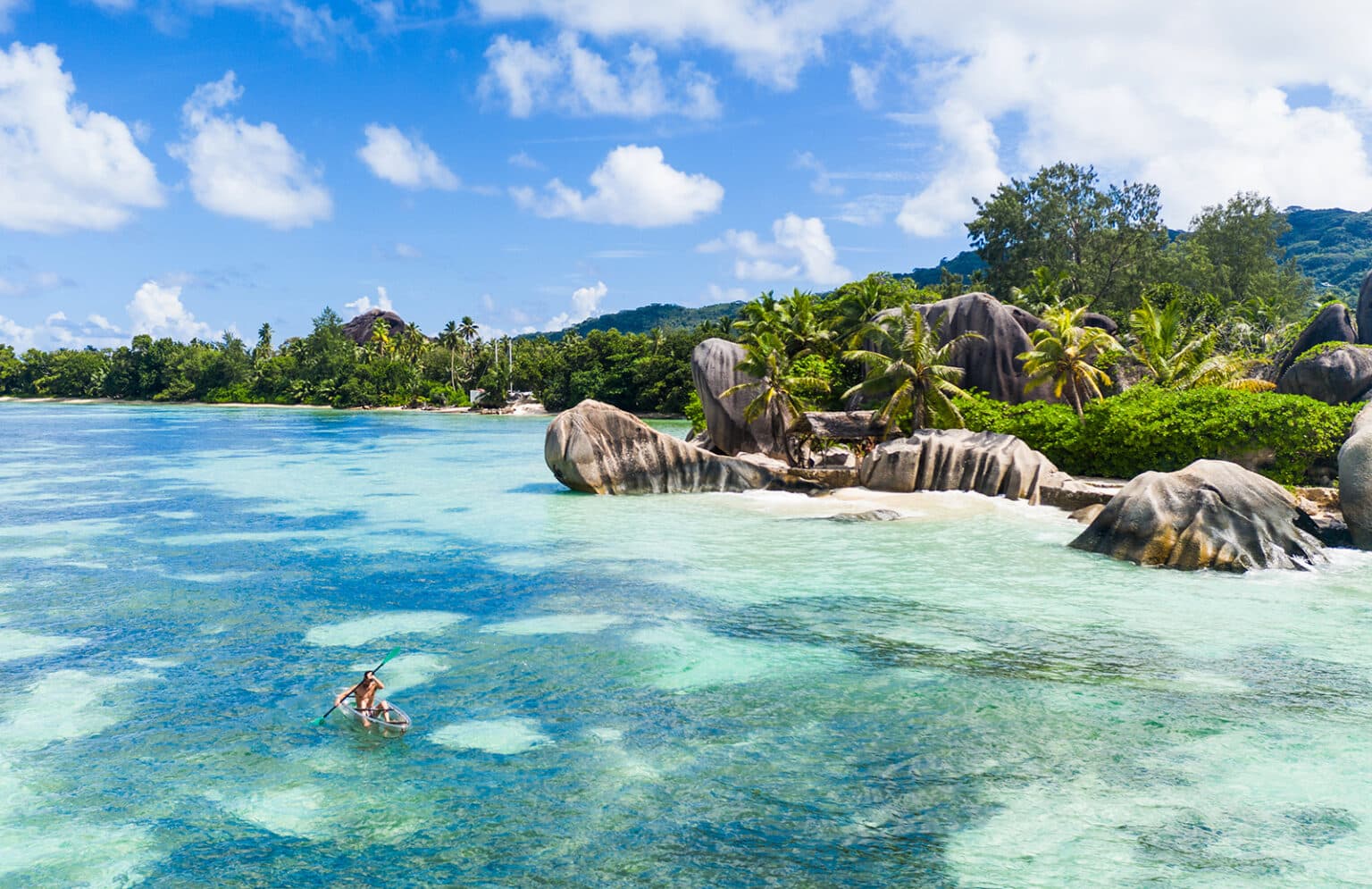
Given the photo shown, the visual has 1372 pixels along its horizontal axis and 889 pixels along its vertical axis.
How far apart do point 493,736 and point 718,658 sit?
3387 millimetres

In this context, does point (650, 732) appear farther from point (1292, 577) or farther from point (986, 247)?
point (986, 247)

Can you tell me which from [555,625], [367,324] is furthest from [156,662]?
[367,324]

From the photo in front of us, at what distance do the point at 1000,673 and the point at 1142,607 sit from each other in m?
4.30

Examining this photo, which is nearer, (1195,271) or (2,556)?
(2,556)

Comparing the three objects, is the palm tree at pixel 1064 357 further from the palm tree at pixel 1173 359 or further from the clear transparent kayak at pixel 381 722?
the clear transparent kayak at pixel 381 722

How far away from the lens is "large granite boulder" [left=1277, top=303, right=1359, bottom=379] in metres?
30.9

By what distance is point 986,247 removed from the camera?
202ft

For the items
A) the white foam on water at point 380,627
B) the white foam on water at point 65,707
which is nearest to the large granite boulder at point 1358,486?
the white foam on water at point 380,627

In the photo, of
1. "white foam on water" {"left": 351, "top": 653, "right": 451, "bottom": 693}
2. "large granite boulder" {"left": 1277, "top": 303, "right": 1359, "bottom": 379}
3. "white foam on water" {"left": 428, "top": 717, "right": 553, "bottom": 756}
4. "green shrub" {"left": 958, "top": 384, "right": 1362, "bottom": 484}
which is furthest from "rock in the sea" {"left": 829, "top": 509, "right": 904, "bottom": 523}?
"large granite boulder" {"left": 1277, "top": 303, "right": 1359, "bottom": 379}

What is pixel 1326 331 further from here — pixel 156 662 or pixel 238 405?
pixel 238 405

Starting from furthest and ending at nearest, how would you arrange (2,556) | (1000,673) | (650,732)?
(2,556), (1000,673), (650,732)

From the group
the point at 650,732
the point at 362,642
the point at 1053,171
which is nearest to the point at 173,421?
the point at 1053,171

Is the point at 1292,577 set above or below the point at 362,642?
above

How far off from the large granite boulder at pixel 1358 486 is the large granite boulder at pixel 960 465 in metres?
6.80
